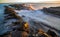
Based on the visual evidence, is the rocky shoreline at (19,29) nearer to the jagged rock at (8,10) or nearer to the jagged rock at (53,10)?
the jagged rock at (8,10)

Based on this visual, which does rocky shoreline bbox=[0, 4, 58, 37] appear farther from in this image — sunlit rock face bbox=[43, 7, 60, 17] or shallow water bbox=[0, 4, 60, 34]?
sunlit rock face bbox=[43, 7, 60, 17]

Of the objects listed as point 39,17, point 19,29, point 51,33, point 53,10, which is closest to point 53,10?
point 53,10

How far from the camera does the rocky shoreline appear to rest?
2018 millimetres

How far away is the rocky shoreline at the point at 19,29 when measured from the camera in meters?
2.02

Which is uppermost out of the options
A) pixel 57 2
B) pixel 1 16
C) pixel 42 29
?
pixel 57 2

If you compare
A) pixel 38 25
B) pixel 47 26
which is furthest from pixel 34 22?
pixel 47 26

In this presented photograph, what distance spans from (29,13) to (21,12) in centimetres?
16

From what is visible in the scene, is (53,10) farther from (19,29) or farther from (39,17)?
(19,29)

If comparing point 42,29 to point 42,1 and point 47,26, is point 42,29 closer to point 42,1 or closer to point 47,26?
point 47,26

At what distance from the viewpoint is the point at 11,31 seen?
80.3 inches

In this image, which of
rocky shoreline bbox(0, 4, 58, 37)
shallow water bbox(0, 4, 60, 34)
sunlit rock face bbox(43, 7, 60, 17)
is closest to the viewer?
rocky shoreline bbox(0, 4, 58, 37)

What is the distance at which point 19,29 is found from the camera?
207 centimetres

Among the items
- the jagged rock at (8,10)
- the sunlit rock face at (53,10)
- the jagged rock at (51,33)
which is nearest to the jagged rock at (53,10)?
the sunlit rock face at (53,10)

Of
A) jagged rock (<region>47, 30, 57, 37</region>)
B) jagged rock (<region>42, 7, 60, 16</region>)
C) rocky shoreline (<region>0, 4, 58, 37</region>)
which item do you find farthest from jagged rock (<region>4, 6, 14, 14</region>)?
jagged rock (<region>47, 30, 57, 37</region>)
